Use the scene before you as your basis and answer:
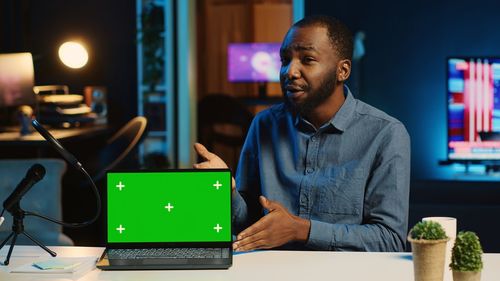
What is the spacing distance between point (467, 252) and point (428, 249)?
74 mm

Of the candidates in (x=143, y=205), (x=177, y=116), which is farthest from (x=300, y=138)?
(x=177, y=116)

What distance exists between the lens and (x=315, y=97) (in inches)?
101

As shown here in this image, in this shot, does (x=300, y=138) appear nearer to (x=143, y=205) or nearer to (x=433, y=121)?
(x=143, y=205)

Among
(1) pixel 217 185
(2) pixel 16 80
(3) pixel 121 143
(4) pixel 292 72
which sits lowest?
(3) pixel 121 143

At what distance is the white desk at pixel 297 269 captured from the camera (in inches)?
78.7

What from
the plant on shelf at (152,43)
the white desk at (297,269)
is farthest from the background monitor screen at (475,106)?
the white desk at (297,269)

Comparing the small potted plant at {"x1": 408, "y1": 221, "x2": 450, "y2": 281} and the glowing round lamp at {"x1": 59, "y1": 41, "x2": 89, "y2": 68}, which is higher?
the glowing round lamp at {"x1": 59, "y1": 41, "x2": 89, "y2": 68}

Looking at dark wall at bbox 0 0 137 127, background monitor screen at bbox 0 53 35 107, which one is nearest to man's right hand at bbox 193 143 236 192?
background monitor screen at bbox 0 53 35 107

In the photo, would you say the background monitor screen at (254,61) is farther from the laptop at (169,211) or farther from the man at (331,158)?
the laptop at (169,211)

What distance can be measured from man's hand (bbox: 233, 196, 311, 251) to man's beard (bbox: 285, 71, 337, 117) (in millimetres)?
382

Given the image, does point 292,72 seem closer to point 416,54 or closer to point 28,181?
point 28,181

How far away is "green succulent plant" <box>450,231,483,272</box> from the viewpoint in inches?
67.9

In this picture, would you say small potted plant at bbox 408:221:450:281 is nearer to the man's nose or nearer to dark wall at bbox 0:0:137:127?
the man's nose

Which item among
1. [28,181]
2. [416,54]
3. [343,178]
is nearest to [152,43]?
[416,54]
